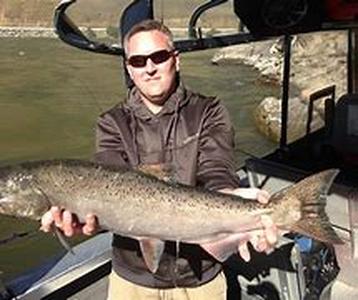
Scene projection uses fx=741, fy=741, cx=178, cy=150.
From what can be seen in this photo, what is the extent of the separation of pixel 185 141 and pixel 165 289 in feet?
2.78

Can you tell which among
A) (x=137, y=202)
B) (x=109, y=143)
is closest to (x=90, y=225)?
(x=137, y=202)

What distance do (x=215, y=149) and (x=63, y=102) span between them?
24647 mm

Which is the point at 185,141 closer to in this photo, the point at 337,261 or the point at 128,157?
the point at 128,157

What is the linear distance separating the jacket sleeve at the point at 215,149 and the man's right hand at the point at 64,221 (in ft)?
2.17

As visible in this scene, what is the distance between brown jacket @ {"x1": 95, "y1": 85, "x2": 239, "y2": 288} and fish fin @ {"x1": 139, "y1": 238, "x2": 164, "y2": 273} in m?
0.15

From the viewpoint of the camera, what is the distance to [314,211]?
376 centimetres

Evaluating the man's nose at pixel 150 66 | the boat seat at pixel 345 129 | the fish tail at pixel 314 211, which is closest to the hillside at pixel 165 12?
the boat seat at pixel 345 129

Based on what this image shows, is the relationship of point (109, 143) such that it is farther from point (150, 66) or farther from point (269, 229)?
point (269, 229)

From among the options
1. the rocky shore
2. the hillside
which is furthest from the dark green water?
the hillside

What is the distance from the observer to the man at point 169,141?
4070 mm

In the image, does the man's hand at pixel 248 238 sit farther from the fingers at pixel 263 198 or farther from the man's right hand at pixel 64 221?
the man's right hand at pixel 64 221

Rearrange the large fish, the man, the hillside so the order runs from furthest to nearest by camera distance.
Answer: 1. the hillside
2. the man
3. the large fish

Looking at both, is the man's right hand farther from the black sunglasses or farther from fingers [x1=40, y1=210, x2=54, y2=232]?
the black sunglasses

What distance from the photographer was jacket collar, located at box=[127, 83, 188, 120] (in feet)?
13.5
